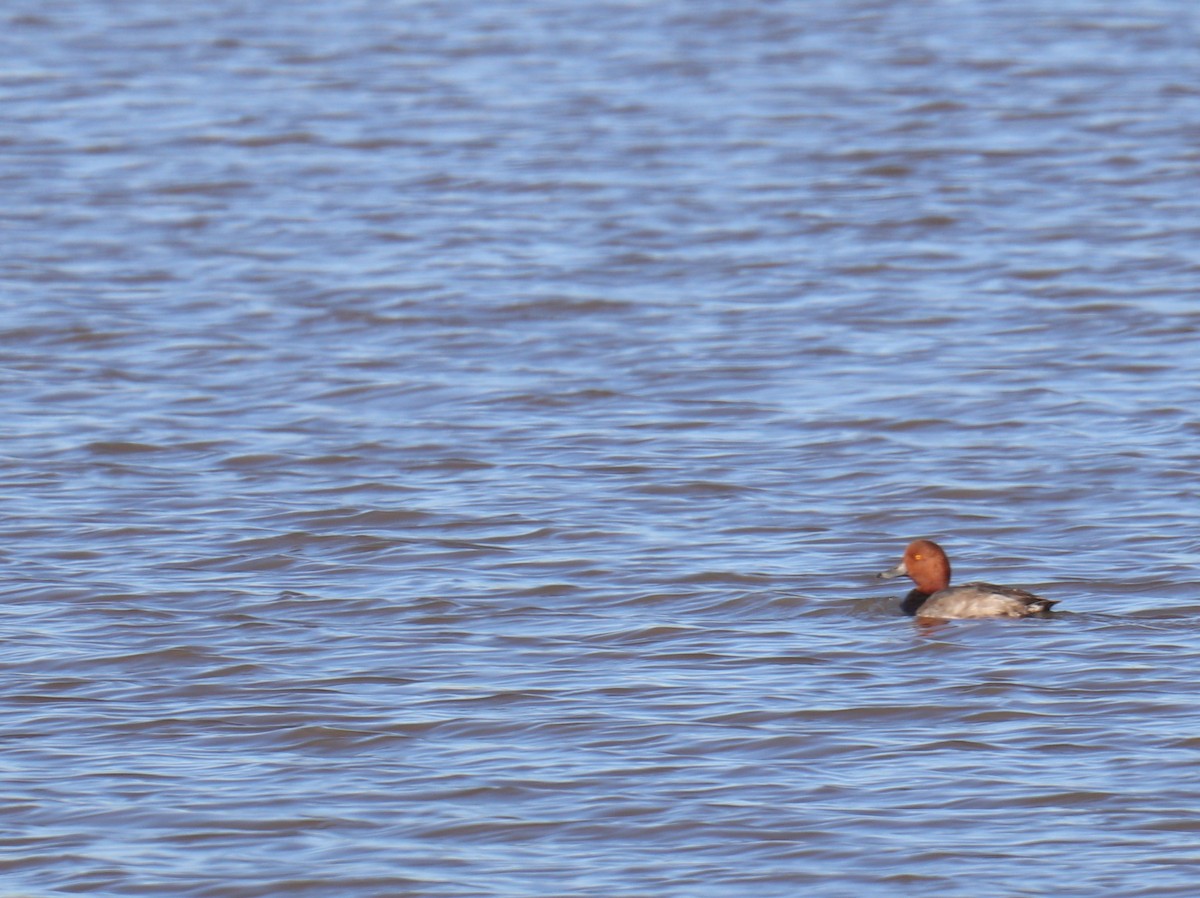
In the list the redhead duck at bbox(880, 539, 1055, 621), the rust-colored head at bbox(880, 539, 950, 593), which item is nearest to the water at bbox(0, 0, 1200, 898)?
the redhead duck at bbox(880, 539, 1055, 621)

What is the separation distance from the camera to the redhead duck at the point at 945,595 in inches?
376

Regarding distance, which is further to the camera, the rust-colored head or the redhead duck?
the rust-colored head

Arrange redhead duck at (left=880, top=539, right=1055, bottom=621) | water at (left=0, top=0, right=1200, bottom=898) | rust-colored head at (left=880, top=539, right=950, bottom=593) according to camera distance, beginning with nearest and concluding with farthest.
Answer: water at (left=0, top=0, right=1200, bottom=898), redhead duck at (left=880, top=539, right=1055, bottom=621), rust-colored head at (left=880, top=539, right=950, bottom=593)

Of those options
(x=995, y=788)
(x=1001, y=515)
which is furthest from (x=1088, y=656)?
(x=1001, y=515)

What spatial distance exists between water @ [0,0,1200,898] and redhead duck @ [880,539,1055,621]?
0.10m

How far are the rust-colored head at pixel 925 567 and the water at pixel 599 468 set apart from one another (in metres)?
0.28

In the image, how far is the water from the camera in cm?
761

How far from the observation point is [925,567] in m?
10.1

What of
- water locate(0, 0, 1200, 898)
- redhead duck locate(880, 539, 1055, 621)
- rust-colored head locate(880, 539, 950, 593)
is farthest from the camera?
rust-colored head locate(880, 539, 950, 593)

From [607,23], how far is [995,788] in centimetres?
2055

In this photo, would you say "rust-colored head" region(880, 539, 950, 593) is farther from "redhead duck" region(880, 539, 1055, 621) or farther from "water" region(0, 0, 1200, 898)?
"water" region(0, 0, 1200, 898)

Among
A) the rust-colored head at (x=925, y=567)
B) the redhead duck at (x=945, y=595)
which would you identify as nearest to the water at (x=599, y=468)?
the redhead duck at (x=945, y=595)

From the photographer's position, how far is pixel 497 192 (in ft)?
66.0

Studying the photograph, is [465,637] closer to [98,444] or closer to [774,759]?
[774,759]
